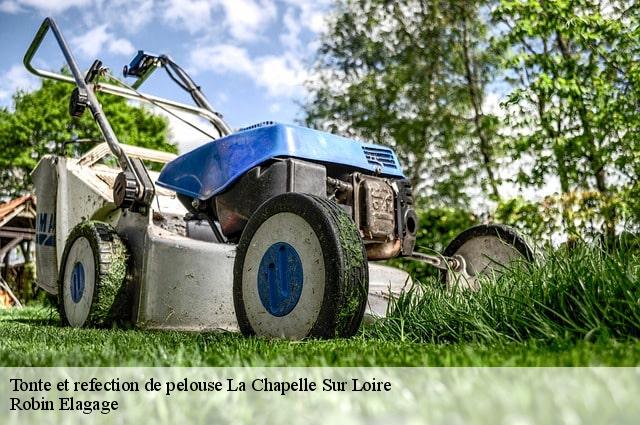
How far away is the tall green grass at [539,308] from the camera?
2211 millimetres

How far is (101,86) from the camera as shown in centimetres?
461

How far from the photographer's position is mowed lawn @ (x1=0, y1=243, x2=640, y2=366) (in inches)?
66.3

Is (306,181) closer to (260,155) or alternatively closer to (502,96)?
(260,155)

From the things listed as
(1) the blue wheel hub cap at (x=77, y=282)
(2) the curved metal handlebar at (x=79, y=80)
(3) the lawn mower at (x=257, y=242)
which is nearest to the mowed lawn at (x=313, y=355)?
(3) the lawn mower at (x=257, y=242)

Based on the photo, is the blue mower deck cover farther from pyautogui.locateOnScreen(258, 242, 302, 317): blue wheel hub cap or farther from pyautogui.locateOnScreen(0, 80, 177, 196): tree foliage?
pyautogui.locateOnScreen(0, 80, 177, 196): tree foliage

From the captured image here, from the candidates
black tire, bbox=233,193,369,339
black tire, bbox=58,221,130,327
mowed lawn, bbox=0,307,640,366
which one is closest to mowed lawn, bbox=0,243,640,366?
mowed lawn, bbox=0,307,640,366

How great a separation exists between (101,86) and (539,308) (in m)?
3.26

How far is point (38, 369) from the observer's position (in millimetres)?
1638

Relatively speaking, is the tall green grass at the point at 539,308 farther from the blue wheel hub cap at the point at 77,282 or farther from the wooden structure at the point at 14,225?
the wooden structure at the point at 14,225

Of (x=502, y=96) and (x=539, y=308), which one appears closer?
(x=539, y=308)

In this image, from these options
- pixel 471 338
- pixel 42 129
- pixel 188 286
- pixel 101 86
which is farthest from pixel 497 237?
pixel 42 129

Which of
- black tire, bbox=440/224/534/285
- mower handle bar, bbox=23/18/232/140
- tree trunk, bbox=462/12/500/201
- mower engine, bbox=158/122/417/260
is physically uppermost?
tree trunk, bbox=462/12/500/201

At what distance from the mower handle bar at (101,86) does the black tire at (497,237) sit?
185 cm

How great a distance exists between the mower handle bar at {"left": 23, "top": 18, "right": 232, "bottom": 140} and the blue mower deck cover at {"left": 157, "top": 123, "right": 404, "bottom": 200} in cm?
93
